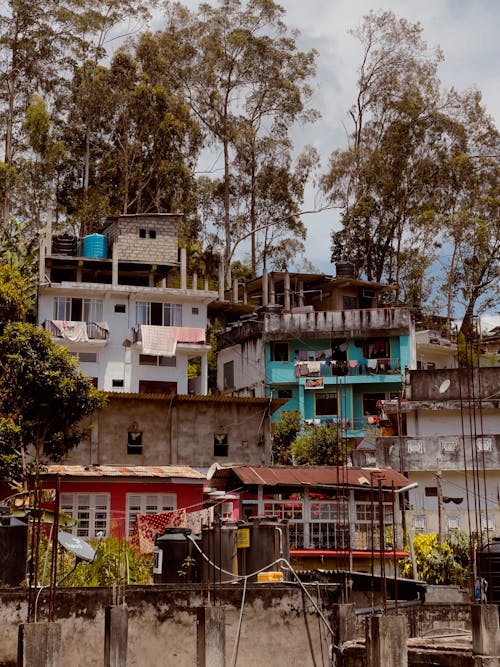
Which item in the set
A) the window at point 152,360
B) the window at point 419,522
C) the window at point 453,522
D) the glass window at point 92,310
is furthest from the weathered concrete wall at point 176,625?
the glass window at point 92,310

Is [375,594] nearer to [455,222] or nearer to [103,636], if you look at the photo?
[103,636]

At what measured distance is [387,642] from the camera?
13.6m

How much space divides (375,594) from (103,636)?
508 centimetres

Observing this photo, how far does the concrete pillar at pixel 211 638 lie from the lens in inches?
557

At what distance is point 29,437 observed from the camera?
28.5 m

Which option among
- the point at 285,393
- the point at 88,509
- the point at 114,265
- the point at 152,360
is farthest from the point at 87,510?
the point at 285,393

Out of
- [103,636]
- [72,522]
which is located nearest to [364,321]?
[72,522]

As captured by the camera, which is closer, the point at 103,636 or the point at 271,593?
the point at 103,636

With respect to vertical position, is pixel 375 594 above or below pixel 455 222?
below

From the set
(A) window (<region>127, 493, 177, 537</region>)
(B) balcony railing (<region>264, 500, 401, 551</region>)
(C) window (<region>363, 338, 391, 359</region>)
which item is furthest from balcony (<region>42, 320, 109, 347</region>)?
(B) balcony railing (<region>264, 500, 401, 551</region>)

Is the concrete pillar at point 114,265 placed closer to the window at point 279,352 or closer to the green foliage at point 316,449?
the window at point 279,352

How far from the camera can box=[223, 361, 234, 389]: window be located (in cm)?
4900

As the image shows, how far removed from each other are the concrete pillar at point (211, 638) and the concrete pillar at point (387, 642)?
2.02 metres

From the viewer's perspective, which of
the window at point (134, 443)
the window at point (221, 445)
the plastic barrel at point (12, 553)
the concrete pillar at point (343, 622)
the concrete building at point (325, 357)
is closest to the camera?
the plastic barrel at point (12, 553)
